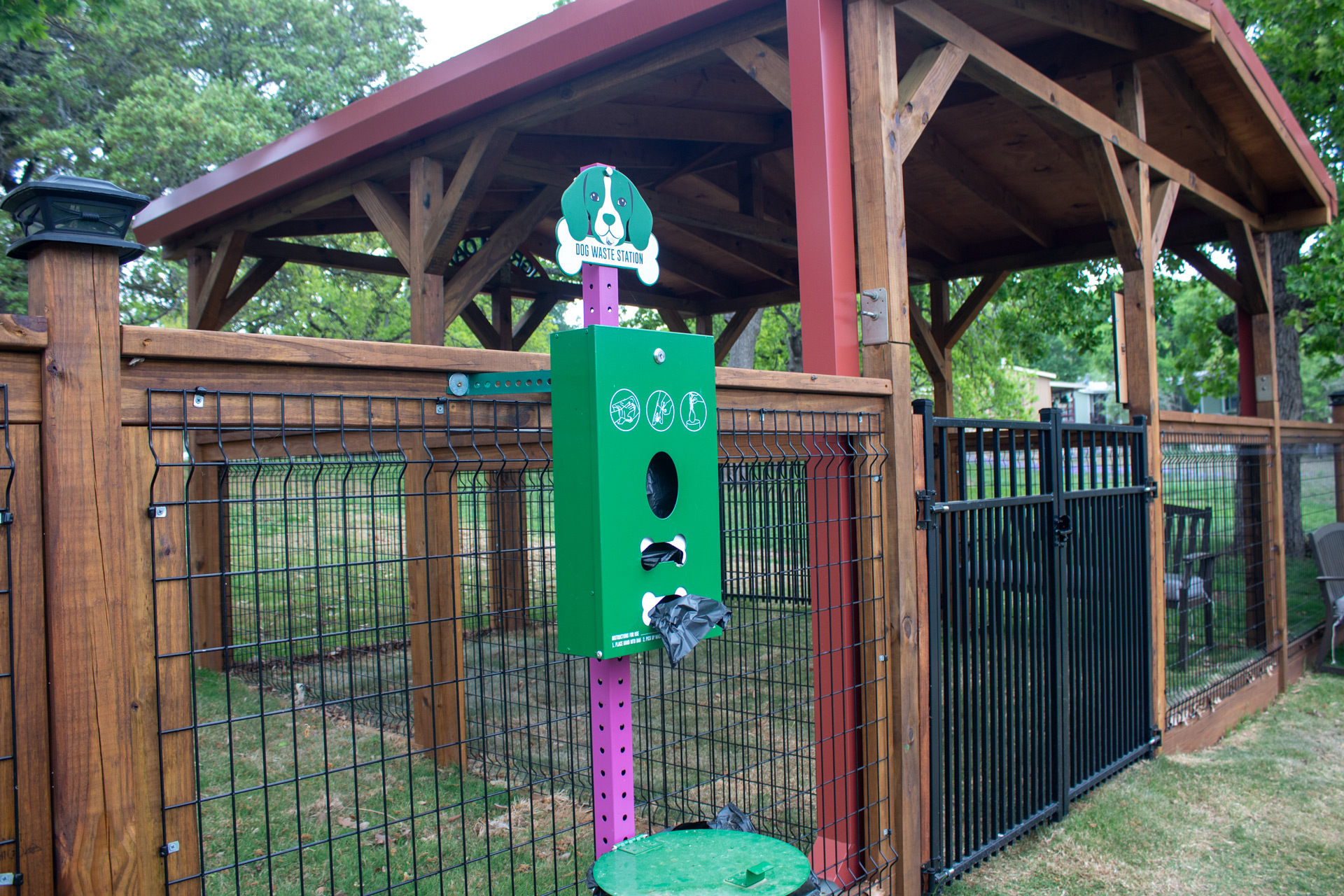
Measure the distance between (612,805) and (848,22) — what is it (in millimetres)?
3032

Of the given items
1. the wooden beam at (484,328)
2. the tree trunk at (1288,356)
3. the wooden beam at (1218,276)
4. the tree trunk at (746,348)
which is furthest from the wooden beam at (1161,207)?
the tree trunk at (746,348)

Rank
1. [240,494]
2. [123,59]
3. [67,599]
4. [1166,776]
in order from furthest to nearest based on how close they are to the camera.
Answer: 1. [123,59]
2. [240,494]
3. [1166,776]
4. [67,599]

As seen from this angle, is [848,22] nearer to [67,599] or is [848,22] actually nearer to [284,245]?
[67,599]

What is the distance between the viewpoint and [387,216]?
6070mm

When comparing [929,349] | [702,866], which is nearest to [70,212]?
[702,866]

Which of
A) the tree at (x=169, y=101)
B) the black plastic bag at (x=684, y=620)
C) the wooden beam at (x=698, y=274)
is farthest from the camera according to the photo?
the tree at (x=169, y=101)

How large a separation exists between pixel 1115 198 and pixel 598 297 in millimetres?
4307

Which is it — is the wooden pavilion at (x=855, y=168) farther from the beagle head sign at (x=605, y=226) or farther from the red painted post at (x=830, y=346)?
the beagle head sign at (x=605, y=226)

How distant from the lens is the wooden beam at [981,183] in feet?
23.0

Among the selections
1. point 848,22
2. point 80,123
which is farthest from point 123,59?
point 848,22

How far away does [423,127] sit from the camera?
559 centimetres

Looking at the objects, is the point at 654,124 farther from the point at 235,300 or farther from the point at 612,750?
the point at 612,750

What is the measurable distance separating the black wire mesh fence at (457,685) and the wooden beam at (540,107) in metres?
1.95

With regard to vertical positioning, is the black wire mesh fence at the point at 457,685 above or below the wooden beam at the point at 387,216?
below
